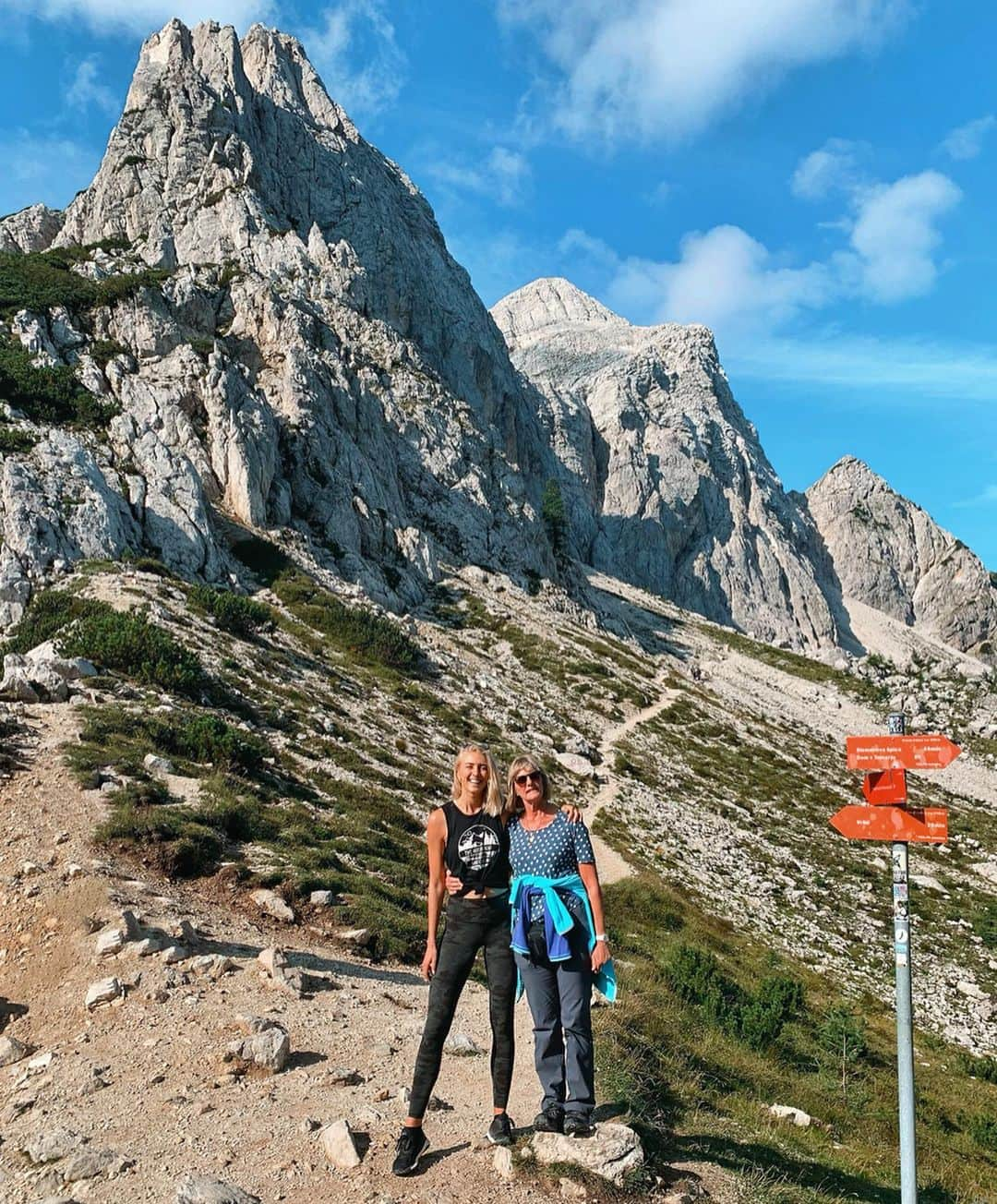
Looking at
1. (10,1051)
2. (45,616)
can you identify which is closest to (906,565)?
(45,616)

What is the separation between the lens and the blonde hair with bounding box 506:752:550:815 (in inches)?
259

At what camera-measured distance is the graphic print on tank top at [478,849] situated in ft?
20.8

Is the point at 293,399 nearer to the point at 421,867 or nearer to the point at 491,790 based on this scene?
the point at 421,867

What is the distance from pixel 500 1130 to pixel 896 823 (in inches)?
169

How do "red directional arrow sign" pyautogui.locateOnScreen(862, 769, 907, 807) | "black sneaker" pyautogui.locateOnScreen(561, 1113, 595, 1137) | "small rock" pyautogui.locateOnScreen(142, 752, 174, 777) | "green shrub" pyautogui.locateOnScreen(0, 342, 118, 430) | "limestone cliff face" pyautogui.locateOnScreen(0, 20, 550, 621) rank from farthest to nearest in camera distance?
"limestone cliff face" pyautogui.locateOnScreen(0, 20, 550, 621) → "green shrub" pyautogui.locateOnScreen(0, 342, 118, 430) → "small rock" pyautogui.locateOnScreen(142, 752, 174, 777) → "red directional arrow sign" pyautogui.locateOnScreen(862, 769, 907, 807) → "black sneaker" pyautogui.locateOnScreen(561, 1113, 595, 1137)

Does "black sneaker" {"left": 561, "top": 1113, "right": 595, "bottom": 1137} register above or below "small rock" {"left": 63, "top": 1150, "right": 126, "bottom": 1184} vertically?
above

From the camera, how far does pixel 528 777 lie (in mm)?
6566

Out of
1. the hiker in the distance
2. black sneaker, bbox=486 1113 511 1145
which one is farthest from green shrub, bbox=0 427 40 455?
black sneaker, bbox=486 1113 511 1145

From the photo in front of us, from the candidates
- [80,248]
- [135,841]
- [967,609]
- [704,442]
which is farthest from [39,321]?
[967,609]

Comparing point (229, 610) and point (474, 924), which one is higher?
point (229, 610)

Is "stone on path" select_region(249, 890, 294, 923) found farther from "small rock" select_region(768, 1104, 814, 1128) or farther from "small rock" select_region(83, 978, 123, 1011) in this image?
"small rock" select_region(768, 1104, 814, 1128)

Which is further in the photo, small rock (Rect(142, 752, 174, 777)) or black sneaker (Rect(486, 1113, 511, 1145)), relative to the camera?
small rock (Rect(142, 752, 174, 777))

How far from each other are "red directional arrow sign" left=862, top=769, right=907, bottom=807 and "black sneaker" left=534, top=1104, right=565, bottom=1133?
3.74 meters

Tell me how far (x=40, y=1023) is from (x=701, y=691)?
64030 millimetres
